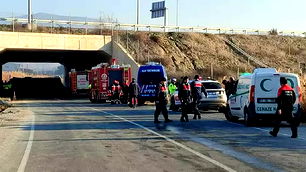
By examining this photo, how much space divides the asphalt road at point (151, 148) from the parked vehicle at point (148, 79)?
656 inches

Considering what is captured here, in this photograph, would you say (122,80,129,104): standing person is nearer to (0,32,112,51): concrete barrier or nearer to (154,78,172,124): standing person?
(0,32,112,51): concrete barrier

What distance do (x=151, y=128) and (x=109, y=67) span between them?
24.5 metres

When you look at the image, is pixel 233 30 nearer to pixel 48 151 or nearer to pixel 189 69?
pixel 189 69

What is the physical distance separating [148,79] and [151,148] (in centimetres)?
2311

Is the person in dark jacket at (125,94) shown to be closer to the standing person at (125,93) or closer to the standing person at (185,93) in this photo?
the standing person at (125,93)

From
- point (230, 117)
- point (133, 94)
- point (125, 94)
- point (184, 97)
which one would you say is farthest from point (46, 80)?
point (230, 117)

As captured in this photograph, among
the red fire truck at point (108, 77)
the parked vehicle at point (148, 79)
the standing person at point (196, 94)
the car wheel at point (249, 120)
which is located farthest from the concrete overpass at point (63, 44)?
the car wheel at point (249, 120)

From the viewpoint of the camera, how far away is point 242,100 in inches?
755

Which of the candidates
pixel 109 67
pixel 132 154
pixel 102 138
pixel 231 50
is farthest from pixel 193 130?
pixel 231 50

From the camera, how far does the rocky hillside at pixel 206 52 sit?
56.9 metres

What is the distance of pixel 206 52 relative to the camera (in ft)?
202

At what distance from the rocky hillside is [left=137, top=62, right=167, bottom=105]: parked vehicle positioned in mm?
16718

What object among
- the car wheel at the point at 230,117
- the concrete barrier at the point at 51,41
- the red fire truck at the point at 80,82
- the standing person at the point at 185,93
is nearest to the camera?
the car wheel at the point at 230,117

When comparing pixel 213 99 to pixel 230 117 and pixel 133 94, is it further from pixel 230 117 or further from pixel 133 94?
pixel 133 94
